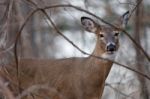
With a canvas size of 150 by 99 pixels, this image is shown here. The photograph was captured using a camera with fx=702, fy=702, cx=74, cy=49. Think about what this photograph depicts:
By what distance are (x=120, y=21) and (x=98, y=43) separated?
46 centimetres

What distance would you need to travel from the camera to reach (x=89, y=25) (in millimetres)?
10500

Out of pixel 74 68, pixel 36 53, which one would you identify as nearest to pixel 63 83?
pixel 74 68

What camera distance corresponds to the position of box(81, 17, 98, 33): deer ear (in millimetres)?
10407

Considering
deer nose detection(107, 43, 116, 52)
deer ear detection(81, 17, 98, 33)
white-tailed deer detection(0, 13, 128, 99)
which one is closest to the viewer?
white-tailed deer detection(0, 13, 128, 99)

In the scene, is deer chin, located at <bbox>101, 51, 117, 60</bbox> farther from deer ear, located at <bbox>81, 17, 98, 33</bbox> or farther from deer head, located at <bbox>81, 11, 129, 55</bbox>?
deer ear, located at <bbox>81, 17, 98, 33</bbox>

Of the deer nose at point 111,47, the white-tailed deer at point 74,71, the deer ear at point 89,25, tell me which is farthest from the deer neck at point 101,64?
the deer ear at point 89,25

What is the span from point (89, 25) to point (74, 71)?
2.90ft

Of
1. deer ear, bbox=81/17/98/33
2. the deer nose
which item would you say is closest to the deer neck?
the deer nose

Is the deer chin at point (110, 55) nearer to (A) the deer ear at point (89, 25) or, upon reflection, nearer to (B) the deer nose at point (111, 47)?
(B) the deer nose at point (111, 47)

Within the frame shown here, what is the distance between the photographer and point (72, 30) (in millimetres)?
19859

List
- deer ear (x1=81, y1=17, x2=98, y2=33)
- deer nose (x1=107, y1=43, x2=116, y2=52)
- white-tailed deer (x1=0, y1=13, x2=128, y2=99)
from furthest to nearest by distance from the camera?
deer ear (x1=81, y1=17, x2=98, y2=33)
deer nose (x1=107, y1=43, x2=116, y2=52)
white-tailed deer (x1=0, y1=13, x2=128, y2=99)

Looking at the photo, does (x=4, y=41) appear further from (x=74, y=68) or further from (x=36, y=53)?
(x=36, y=53)

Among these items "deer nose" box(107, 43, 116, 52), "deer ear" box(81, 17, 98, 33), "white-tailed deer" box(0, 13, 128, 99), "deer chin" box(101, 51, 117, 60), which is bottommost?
"white-tailed deer" box(0, 13, 128, 99)

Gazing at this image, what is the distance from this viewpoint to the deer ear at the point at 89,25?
10.4 m
